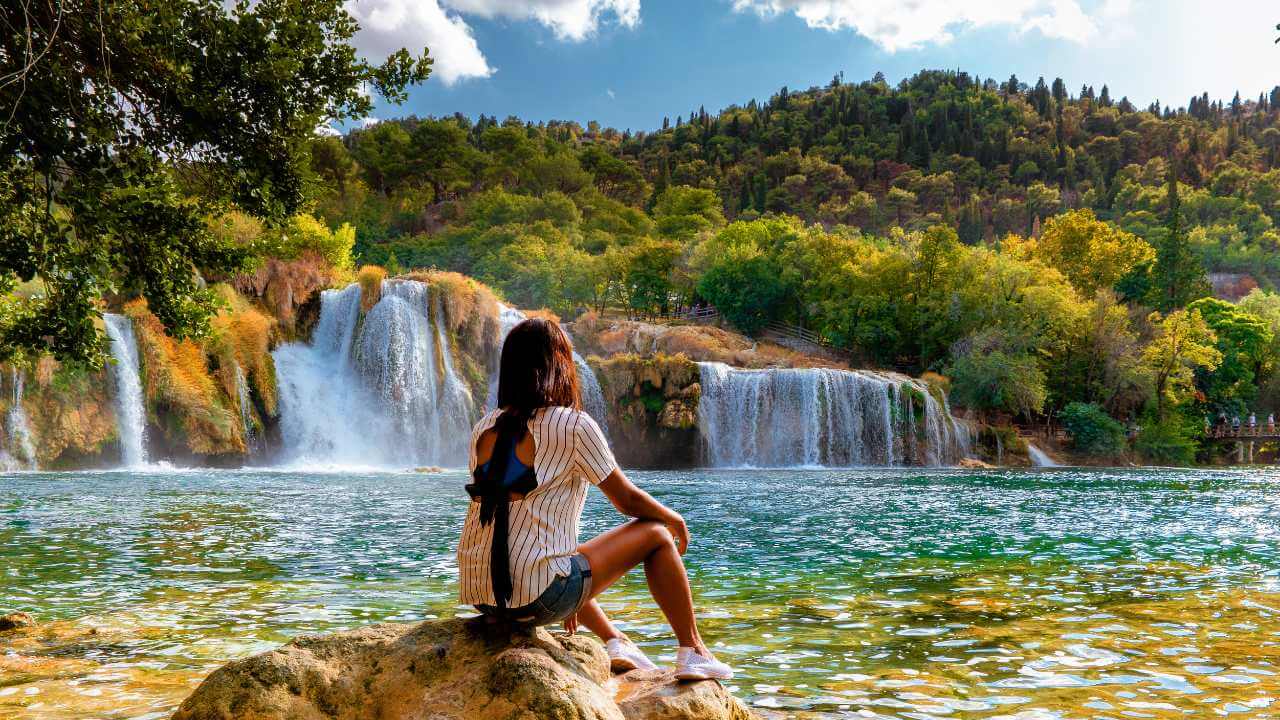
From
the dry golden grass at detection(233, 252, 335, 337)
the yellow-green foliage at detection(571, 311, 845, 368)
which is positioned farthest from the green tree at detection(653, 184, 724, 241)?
the dry golden grass at detection(233, 252, 335, 337)

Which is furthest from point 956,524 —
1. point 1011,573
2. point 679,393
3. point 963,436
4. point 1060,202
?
point 1060,202

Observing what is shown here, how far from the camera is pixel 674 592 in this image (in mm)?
4098

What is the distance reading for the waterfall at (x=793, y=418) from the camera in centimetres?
3847

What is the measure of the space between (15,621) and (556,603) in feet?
17.7

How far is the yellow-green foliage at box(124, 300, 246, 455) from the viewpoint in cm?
2908

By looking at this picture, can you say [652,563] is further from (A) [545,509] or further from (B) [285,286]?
(B) [285,286]

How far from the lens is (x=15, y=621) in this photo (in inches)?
266

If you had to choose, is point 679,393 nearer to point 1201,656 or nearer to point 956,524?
point 956,524

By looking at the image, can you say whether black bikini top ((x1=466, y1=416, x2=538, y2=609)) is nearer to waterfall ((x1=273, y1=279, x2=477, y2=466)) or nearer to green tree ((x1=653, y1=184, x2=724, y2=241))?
waterfall ((x1=273, y1=279, x2=477, y2=466))

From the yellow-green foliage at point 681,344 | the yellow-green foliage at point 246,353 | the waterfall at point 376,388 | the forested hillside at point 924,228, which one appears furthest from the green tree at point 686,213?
the yellow-green foliage at point 246,353

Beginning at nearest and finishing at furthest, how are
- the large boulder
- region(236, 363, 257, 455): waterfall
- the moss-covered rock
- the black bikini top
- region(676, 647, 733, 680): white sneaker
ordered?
the large boulder, the black bikini top, region(676, 647, 733, 680): white sneaker, region(236, 363, 257, 455): waterfall, the moss-covered rock

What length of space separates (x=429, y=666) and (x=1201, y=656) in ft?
16.7

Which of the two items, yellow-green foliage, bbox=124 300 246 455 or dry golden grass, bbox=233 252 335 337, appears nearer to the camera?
yellow-green foliage, bbox=124 300 246 455

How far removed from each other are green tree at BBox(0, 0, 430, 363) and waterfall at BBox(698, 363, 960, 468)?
30.2 metres
